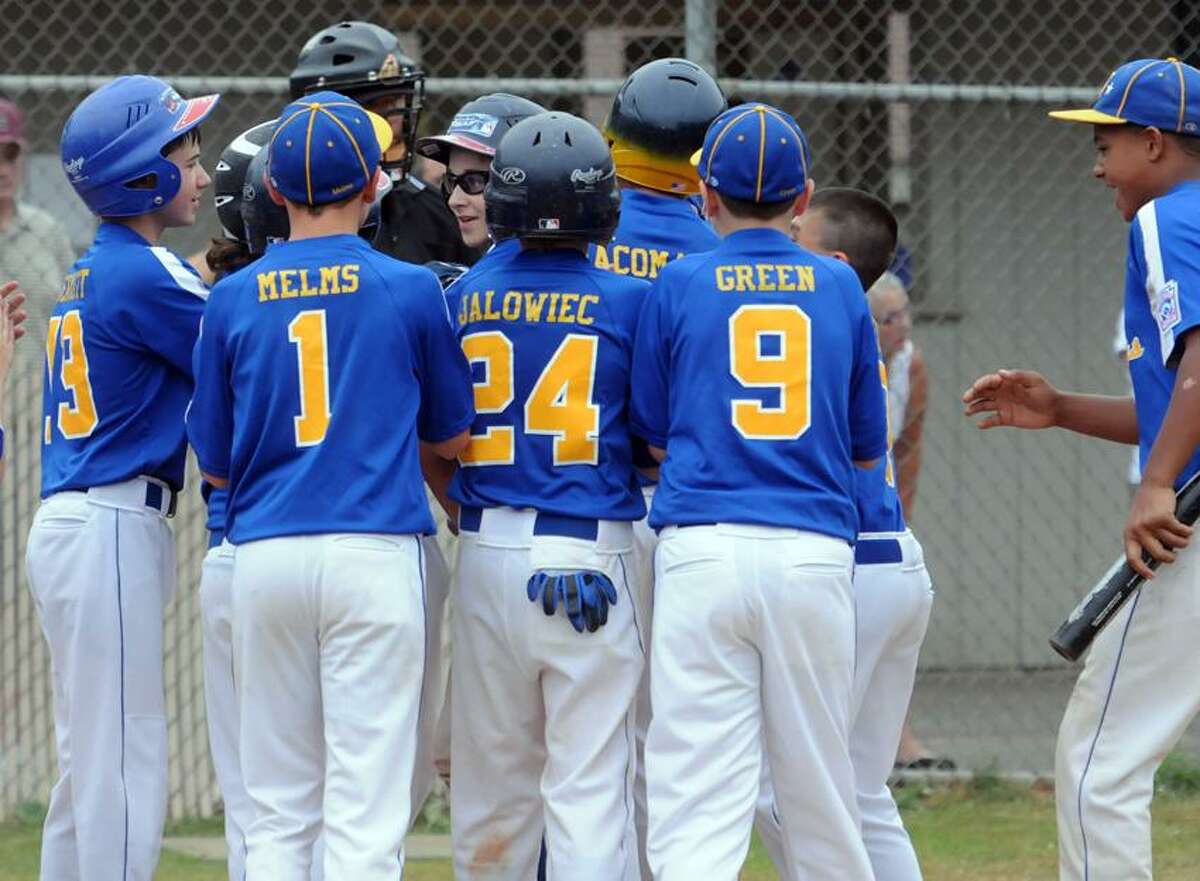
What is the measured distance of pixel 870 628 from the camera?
16.2ft

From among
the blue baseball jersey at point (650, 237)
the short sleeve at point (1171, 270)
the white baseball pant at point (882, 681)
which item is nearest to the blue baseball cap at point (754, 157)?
the blue baseball jersey at point (650, 237)

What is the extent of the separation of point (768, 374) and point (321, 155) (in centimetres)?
108

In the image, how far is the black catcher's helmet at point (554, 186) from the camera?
183 inches

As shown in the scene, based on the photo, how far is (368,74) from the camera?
5.89 metres

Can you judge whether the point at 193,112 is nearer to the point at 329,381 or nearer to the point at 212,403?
the point at 212,403

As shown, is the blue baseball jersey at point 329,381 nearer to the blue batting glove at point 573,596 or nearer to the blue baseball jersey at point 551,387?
the blue baseball jersey at point 551,387

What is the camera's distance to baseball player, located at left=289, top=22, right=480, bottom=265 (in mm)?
5883

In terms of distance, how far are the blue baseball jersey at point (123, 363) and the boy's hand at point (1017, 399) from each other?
1.92 m

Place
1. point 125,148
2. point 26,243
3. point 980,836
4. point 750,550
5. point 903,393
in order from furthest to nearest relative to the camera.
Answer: point 903,393, point 26,243, point 980,836, point 125,148, point 750,550

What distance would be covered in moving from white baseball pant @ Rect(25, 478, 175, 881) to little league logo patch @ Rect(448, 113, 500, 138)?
121 centimetres

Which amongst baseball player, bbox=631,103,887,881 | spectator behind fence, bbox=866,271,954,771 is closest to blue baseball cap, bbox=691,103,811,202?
baseball player, bbox=631,103,887,881

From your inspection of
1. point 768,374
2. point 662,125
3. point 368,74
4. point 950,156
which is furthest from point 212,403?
point 950,156

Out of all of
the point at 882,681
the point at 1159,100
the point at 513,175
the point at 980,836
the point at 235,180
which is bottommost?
the point at 980,836

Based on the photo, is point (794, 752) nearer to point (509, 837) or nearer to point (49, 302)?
point (509, 837)
